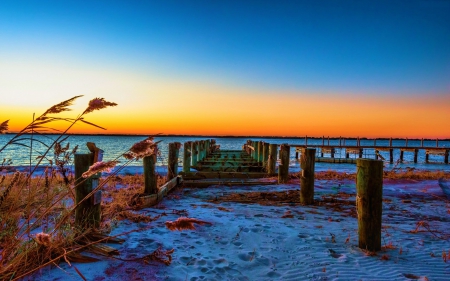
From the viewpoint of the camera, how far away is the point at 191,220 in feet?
16.6

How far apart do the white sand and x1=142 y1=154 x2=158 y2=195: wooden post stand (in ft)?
2.24

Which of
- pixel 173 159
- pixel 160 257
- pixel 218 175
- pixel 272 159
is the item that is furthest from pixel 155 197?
pixel 272 159

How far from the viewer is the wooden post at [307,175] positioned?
23.3 ft

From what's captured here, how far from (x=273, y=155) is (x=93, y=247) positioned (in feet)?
29.0

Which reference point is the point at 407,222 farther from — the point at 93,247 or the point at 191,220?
the point at 93,247

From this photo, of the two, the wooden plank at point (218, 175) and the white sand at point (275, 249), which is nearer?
the white sand at point (275, 249)

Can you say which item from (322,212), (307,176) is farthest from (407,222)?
(307,176)

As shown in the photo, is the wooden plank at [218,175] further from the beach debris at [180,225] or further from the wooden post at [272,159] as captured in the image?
the beach debris at [180,225]

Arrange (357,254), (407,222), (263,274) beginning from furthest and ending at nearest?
1. (407,222)
2. (357,254)
3. (263,274)

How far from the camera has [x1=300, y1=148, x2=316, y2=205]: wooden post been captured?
7113mm

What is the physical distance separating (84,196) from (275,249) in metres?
2.63

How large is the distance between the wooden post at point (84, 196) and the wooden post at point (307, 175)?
4.69 meters

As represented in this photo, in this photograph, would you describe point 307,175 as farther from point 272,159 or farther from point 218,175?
point 218,175

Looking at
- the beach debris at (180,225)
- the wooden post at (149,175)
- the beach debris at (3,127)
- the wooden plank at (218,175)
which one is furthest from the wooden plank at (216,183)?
the beach debris at (3,127)
